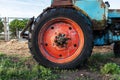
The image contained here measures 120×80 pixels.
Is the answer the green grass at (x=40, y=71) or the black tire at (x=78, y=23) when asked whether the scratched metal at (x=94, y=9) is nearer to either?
the black tire at (x=78, y=23)

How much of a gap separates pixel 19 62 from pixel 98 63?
1855mm

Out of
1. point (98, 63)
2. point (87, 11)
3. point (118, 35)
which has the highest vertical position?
point (87, 11)

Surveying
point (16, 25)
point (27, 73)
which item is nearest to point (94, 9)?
point (27, 73)

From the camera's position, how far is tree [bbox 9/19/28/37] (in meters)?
19.3

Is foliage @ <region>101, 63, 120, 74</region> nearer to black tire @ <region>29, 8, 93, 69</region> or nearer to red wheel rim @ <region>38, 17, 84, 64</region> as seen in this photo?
black tire @ <region>29, 8, 93, 69</region>

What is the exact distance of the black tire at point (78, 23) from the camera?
25.1ft

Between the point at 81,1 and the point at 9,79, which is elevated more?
the point at 81,1

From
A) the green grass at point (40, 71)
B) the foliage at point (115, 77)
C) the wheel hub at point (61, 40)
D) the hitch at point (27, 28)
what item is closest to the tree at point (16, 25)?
the green grass at point (40, 71)

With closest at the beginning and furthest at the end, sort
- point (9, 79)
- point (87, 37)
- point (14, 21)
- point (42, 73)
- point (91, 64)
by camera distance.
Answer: point (9, 79) → point (42, 73) → point (87, 37) → point (91, 64) → point (14, 21)

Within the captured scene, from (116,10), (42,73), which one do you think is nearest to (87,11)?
(116,10)

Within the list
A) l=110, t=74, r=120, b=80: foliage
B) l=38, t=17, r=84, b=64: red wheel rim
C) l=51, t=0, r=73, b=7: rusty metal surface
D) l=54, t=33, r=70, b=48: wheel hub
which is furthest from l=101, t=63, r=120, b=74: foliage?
l=51, t=0, r=73, b=7: rusty metal surface

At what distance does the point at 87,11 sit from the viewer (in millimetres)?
7836

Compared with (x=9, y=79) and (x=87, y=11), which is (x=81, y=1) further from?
(x=9, y=79)

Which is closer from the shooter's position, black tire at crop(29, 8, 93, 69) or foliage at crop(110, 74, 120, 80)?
foliage at crop(110, 74, 120, 80)
